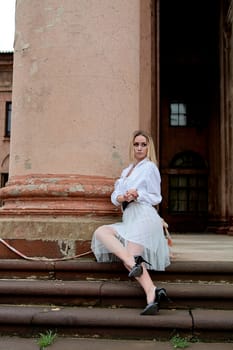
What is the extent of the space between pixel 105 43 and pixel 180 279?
7.95 feet

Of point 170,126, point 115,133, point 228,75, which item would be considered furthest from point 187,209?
point 115,133

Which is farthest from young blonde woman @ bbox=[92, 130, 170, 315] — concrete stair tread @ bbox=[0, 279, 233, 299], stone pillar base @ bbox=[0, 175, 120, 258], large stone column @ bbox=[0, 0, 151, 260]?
large stone column @ bbox=[0, 0, 151, 260]

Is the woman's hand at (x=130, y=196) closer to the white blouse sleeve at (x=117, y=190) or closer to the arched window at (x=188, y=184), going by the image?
the white blouse sleeve at (x=117, y=190)

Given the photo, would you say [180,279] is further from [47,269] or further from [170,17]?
[170,17]

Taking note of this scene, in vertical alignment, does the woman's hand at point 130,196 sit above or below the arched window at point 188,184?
below

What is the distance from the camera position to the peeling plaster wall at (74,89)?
15.0 feet

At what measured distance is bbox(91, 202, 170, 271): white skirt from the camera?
3.79 meters

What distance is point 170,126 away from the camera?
2117 centimetres

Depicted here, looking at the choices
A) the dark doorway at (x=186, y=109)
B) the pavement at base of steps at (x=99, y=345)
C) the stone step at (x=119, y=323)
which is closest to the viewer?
the pavement at base of steps at (x=99, y=345)

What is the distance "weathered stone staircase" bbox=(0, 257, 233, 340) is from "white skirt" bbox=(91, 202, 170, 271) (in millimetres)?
109

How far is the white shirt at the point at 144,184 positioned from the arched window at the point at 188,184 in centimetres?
1641

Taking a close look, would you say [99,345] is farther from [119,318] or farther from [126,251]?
[126,251]

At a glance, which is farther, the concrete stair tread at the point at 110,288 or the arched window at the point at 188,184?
the arched window at the point at 188,184

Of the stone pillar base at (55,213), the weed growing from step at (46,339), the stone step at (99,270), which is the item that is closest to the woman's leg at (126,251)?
the stone step at (99,270)
